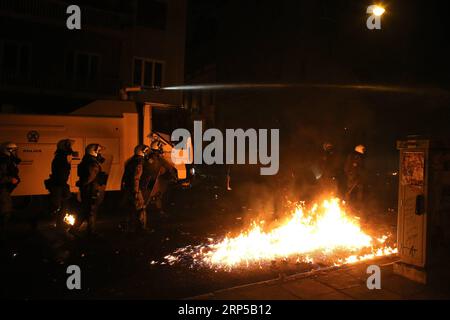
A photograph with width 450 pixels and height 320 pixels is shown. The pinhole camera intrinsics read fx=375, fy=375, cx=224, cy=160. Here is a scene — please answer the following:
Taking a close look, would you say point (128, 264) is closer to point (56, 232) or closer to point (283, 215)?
point (56, 232)

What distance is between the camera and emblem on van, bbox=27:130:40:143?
9930 millimetres

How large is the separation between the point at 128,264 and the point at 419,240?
4338mm

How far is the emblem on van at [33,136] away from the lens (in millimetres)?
9930

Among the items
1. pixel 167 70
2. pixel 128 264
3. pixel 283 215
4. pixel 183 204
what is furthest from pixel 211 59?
pixel 128 264

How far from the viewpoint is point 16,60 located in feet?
53.4

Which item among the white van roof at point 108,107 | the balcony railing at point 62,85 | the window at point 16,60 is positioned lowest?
the white van roof at point 108,107

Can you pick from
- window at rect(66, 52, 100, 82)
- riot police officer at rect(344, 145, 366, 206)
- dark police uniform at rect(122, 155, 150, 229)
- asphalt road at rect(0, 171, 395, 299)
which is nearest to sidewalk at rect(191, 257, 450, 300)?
asphalt road at rect(0, 171, 395, 299)

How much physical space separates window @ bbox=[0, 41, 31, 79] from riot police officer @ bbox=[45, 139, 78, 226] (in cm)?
972

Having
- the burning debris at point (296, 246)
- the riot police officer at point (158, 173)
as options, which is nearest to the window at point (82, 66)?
the riot police officer at point (158, 173)

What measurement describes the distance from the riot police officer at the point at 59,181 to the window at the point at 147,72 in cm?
1189

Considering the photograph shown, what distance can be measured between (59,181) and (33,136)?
238 cm

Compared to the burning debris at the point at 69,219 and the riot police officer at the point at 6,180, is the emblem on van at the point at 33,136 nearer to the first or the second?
the burning debris at the point at 69,219

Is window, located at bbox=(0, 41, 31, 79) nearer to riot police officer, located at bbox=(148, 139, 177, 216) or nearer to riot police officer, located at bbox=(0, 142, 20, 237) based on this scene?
riot police officer, located at bbox=(148, 139, 177, 216)
